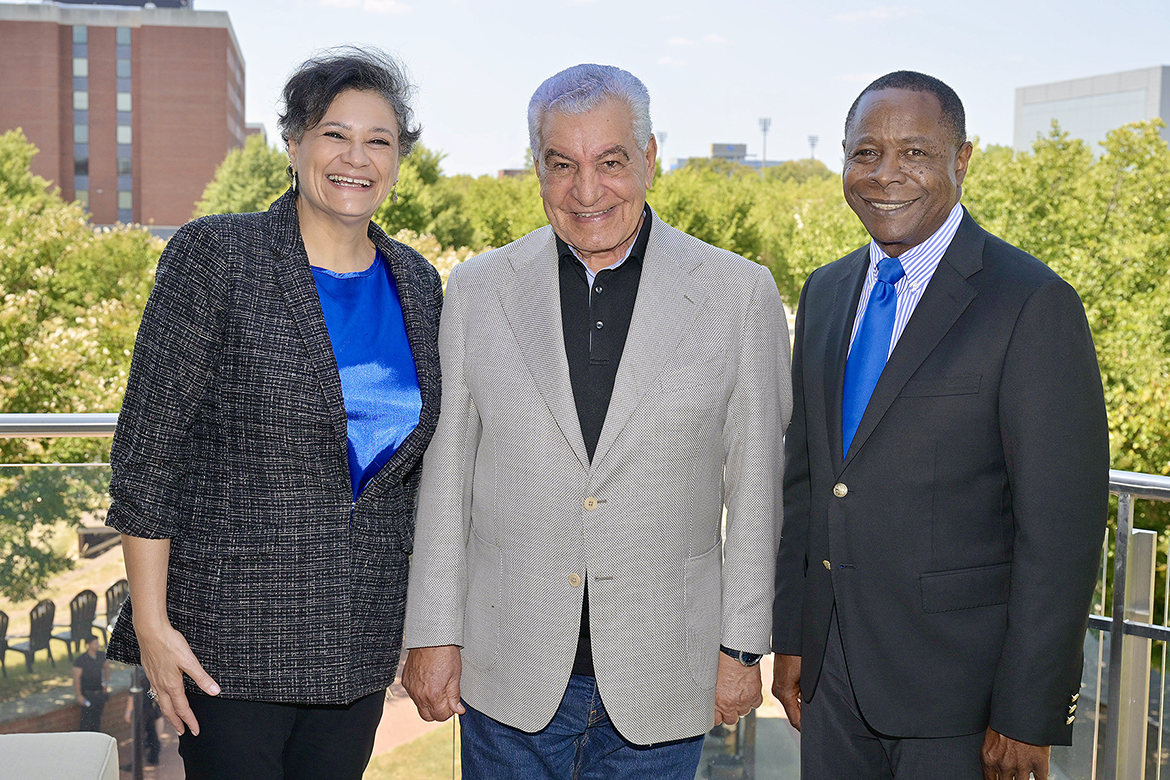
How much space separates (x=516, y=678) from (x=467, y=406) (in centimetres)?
57

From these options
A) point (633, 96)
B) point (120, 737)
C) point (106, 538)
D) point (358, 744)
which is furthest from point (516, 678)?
point (106, 538)

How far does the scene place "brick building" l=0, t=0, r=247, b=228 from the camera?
64250 mm

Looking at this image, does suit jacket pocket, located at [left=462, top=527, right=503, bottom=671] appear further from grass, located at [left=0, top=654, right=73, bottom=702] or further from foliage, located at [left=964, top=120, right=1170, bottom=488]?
foliage, located at [left=964, top=120, right=1170, bottom=488]

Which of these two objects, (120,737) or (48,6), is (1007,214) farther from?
(48,6)

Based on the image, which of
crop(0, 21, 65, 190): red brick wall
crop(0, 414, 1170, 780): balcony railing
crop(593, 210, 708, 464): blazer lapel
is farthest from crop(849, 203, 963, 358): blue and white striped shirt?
crop(0, 21, 65, 190): red brick wall

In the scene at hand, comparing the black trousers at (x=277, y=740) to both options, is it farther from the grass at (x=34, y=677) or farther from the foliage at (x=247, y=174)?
the foliage at (x=247, y=174)

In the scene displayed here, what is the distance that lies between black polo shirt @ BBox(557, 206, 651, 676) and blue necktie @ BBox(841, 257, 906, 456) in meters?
0.47

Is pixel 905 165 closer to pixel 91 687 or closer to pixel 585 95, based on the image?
pixel 585 95

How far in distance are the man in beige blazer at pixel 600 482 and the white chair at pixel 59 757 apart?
28.6 inches

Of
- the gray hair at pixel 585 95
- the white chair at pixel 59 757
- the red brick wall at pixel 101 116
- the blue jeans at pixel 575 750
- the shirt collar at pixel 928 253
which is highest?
the red brick wall at pixel 101 116

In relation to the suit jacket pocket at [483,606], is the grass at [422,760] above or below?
below

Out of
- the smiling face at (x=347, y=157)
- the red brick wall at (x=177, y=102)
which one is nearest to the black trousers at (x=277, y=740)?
the smiling face at (x=347, y=157)

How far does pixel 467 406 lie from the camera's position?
2.08m

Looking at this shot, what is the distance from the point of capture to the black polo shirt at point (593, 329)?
1.99m
